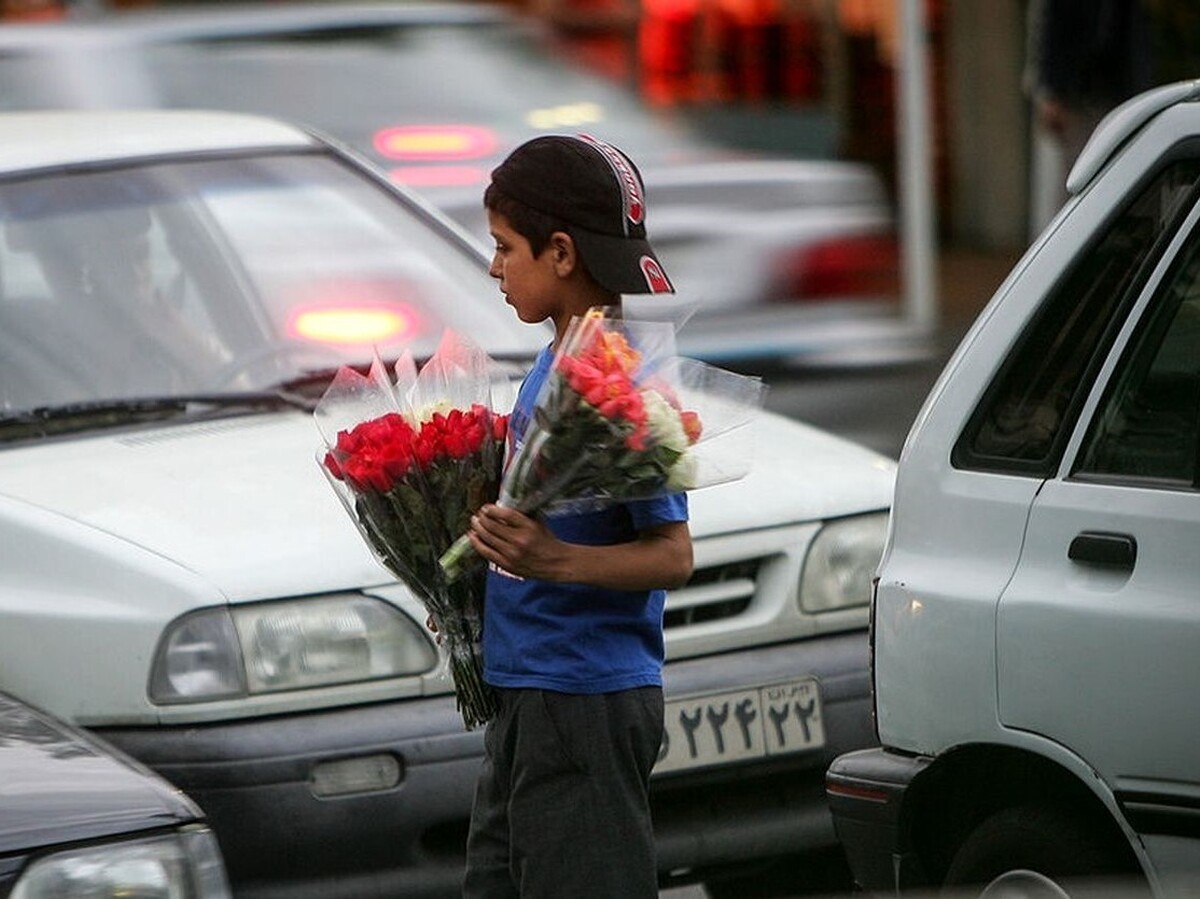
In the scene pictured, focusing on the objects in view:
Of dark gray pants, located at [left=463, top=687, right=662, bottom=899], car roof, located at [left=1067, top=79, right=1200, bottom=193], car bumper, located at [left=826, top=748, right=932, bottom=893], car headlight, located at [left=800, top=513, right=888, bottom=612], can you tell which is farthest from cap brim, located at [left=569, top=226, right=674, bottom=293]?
car headlight, located at [left=800, top=513, right=888, bottom=612]

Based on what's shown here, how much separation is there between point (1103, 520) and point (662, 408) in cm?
66

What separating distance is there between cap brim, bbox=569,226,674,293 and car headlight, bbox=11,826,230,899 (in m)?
0.94

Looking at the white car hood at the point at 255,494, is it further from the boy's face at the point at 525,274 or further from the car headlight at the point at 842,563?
the boy's face at the point at 525,274

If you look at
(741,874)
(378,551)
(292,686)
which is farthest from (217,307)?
(378,551)

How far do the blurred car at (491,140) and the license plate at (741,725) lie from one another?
4.03m

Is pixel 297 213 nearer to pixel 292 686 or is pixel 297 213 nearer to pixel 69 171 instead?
pixel 69 171

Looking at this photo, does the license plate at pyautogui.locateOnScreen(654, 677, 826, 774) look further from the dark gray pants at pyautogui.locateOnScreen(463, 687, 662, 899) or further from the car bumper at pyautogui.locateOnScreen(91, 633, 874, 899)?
the dark gray pants at pyautogui.locateOnScreen(463, 687, 662, 899)

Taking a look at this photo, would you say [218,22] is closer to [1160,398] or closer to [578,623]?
[578,623]

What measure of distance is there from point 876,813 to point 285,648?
119 cm

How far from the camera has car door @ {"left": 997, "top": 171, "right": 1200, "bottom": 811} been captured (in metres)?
3.51

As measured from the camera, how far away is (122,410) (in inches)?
216

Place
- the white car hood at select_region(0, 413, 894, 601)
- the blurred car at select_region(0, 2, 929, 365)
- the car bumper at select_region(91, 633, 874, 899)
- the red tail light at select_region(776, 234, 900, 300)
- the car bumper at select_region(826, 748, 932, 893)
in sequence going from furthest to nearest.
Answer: the red tail light at select_region(776, 234, 900, 300) < the blurred car at select_region(0, 2, 929, 365) < the white car hood at select_region(0, 413, 894, 601) < the car bumper at select_region(91, 633, 874, 899) < the car bumper at select_region(826, 748, 932, 893)

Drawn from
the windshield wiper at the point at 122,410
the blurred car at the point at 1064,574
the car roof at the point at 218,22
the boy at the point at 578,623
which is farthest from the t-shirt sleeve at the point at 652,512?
the car roof at the point at 218,22

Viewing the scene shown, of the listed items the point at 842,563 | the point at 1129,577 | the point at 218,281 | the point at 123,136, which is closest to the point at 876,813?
the point at 1129,577
